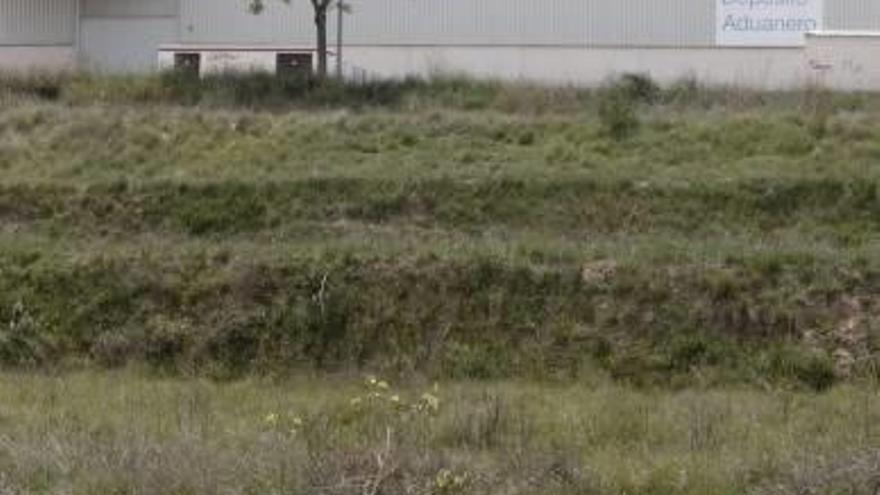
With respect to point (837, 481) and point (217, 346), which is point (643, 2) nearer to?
point (217, 346)

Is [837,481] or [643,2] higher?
[643,2]

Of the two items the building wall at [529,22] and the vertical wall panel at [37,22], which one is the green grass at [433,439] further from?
the vertical wall panel at [37,22]

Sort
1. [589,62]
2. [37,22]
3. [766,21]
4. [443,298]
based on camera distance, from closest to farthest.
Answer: [443,298] → [766,21] → [589,62] → [37,22]

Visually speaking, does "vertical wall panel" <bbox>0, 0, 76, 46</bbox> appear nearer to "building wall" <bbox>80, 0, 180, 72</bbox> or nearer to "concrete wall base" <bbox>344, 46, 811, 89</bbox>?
"building wall" <bbox>80, 0, 180, 72</bbox>

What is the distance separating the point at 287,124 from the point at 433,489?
17163 mm

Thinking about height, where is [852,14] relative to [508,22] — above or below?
above

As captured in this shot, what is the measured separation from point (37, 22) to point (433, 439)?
133 ft

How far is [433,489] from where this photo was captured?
9.10 metres

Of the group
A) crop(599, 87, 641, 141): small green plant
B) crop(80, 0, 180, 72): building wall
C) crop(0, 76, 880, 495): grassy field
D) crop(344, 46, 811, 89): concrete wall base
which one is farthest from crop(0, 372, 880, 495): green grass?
crop(80, 0, 180, 72): building wall

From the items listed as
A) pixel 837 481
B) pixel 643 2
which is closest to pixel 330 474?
pixel 837 481

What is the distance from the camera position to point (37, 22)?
48625 mm

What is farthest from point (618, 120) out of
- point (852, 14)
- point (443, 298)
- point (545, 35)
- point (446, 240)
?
point (852, 14)

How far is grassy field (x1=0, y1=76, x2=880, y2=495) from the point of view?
10250 mm

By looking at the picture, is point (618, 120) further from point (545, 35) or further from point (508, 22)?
point (508, 22)
